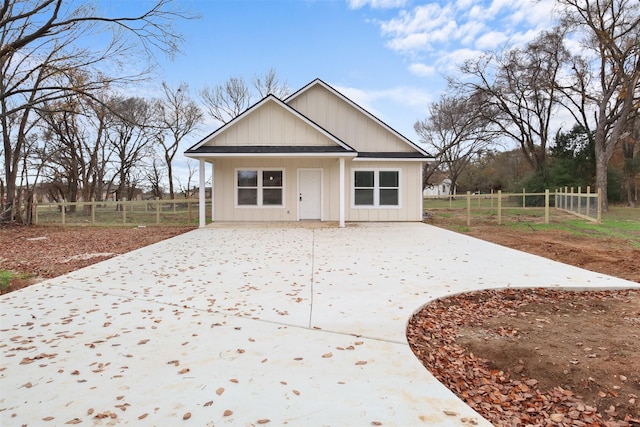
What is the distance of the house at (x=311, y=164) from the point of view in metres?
13.1

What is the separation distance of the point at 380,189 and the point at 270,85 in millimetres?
21613

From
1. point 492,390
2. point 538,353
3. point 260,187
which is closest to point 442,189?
point 260,187

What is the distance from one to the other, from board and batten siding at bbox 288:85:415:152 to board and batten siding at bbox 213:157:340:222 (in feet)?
5.83

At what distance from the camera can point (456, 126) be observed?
3631cm

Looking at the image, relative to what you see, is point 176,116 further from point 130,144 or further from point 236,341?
point 236,341

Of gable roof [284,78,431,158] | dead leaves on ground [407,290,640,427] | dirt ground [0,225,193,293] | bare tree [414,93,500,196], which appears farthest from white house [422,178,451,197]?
dead leaves on ground [407,290,640,427]

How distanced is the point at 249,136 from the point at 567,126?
30226 mm

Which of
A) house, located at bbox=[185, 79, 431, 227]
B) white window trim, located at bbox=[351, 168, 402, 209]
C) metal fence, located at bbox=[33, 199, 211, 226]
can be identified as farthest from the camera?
metal fence, located at bbox=[33, 199, 211, 226]

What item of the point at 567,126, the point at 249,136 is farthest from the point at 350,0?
the point at 567,126

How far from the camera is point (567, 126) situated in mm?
31000

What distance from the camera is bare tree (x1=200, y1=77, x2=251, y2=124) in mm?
32969

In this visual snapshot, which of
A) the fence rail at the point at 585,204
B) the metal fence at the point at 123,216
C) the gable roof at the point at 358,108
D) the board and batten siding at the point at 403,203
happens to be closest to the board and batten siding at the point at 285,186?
the board and batten siding at the point at 403,203

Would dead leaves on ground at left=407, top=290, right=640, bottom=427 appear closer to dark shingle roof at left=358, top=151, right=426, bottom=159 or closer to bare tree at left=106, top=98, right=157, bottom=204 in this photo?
dark shingle roof at left=358, top=151, right=426, bottom=159

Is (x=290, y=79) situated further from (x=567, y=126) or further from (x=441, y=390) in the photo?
(x=441, y=390)
